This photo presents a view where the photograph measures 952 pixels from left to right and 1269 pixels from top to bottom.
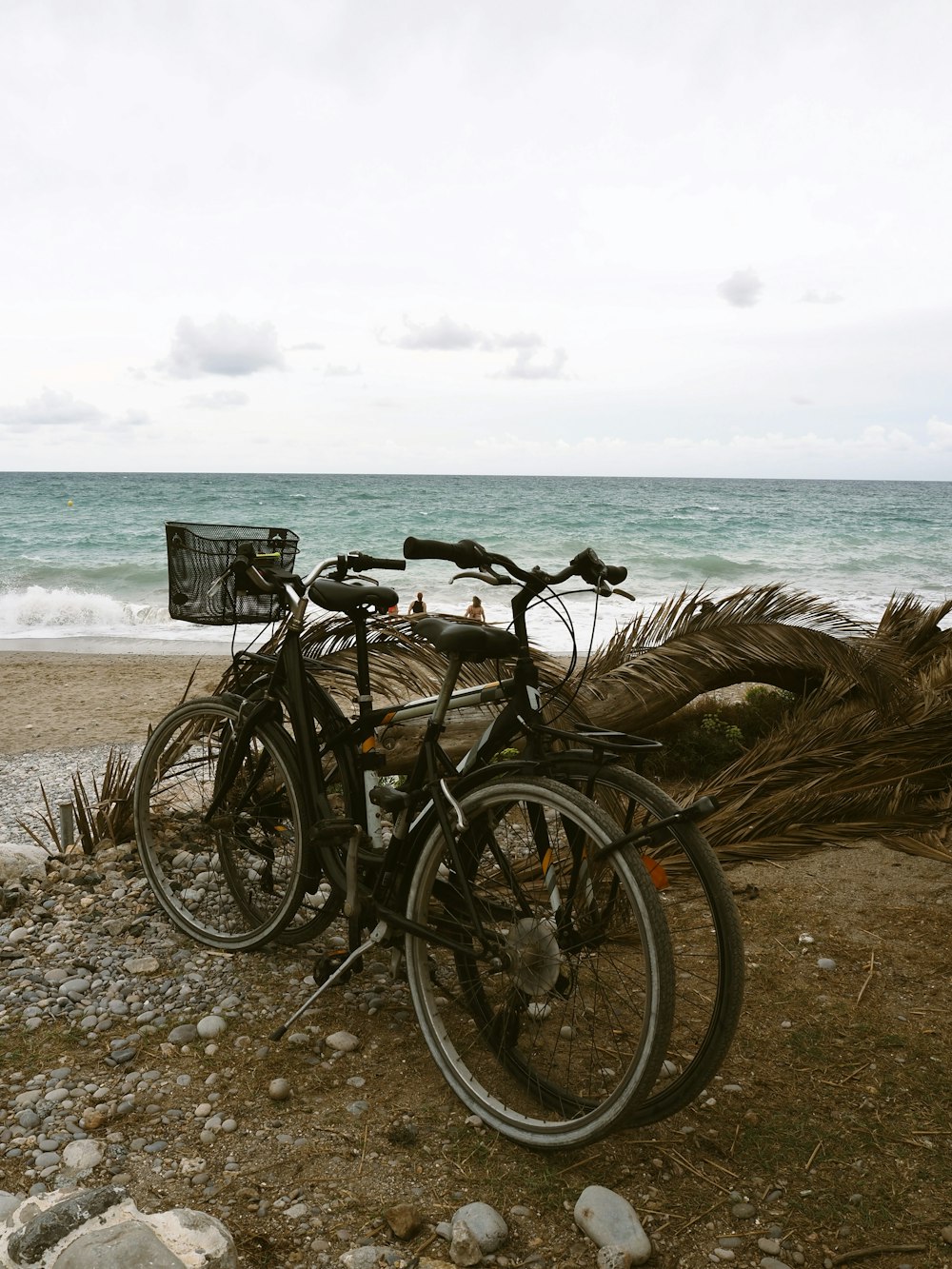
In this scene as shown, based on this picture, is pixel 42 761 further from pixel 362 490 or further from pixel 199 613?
pixel 362 490

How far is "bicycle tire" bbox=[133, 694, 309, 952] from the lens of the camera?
3123mm

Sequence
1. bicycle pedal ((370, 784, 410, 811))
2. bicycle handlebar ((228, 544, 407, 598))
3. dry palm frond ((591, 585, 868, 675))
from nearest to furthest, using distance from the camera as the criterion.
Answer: bicycle pedal ((370, 784, 410, 811)), bicycle handlebar ((228, 544, 407, 598)), dry palm frond ((591, 585, 868, 675))

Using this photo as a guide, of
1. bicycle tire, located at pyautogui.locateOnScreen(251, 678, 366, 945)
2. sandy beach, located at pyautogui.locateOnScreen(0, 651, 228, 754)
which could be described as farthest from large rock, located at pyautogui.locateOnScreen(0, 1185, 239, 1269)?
sandy beach, located at pyautogui.locateOnScreen(0, 651, 228, 754)

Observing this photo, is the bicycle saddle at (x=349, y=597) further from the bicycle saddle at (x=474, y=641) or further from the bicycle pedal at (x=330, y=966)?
the bicycle pedal at (x=330, y=966)

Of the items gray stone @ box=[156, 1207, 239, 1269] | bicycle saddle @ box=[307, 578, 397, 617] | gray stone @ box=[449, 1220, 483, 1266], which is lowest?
gray stone @ box=[449, 1220, 483, 1266]

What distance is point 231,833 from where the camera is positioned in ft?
11.1

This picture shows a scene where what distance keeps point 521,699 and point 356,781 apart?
0.79m

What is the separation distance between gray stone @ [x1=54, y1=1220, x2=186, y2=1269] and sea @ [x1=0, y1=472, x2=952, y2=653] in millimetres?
1504

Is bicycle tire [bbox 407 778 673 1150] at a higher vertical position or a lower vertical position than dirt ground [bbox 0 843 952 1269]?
higher

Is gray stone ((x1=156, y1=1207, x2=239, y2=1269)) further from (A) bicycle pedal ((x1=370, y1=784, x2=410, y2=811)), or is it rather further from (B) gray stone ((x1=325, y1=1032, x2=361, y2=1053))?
(A) bicycle pedal ((x1=370, y1=784, x2=410, y2=811))

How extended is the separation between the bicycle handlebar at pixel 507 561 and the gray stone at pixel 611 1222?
138 cm

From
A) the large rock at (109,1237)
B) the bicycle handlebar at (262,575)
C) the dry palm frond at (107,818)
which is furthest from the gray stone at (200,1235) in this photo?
the dry palm frond at (107,818)

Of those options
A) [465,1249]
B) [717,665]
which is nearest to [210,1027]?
[465,1249]

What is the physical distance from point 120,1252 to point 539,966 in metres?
1.05
